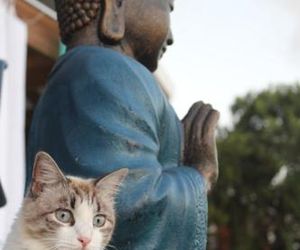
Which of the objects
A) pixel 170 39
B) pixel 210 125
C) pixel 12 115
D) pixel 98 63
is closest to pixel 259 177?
pixel 12 115

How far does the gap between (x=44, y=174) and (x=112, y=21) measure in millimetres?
735

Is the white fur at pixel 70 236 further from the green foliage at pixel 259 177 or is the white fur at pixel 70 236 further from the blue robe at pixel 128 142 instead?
the green foliage at pixel 259 177

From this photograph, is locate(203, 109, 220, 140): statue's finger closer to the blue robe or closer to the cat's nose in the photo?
the blue robe

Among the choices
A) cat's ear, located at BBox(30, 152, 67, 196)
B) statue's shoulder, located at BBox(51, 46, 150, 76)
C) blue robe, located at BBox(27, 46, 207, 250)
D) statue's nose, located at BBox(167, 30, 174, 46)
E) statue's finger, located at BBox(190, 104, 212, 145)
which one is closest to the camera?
cat's ear, located at BBox(30, 152, 67, 196)

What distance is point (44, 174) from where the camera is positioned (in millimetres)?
1579

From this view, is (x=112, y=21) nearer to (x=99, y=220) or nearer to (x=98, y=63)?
(x=98, y=63)

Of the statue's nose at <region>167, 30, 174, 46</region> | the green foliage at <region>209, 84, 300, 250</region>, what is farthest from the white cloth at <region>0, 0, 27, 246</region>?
the green foliage at <region>209, 84, 300, 250</region>

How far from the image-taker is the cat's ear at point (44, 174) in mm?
1544

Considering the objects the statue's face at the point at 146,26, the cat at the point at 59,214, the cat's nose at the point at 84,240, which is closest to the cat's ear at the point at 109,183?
the cat at the point at 59,214

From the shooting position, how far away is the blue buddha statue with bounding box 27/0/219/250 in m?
1.90

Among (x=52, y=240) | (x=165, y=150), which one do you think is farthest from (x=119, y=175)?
(x=165, y=150)

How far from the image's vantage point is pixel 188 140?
2191 mm

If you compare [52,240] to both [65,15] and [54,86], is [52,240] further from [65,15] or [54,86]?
[65,15]

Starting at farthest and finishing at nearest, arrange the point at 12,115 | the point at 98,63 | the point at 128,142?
the point at 12,115, the point at 98,63, the point at 128,142
